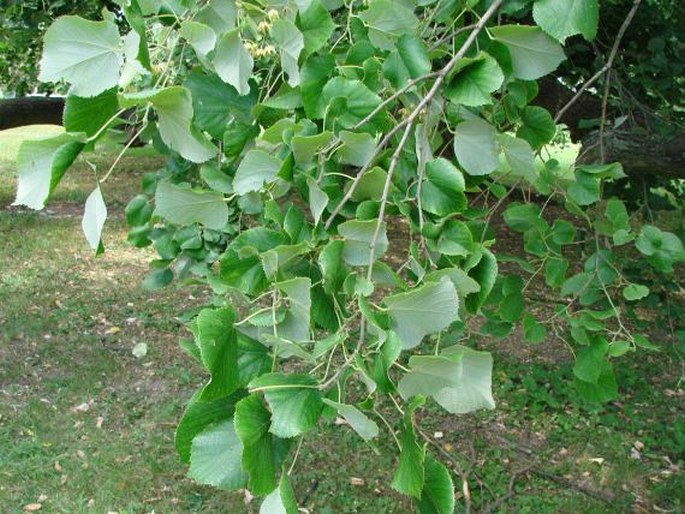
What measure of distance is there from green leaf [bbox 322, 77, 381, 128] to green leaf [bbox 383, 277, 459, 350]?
0.88 feet

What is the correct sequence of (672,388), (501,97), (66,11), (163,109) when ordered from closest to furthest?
(163,109)
(501,97)
(672,388)
(66,11)

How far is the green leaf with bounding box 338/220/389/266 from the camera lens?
0.90m

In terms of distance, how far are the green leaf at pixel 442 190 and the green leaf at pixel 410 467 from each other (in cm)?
30

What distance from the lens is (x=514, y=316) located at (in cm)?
189

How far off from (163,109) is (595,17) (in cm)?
62

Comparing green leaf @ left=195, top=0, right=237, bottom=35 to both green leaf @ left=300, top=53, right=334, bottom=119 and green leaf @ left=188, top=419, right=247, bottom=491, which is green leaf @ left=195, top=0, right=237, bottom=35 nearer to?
green leaf @ left=300, top=53, right=334, bottom=119

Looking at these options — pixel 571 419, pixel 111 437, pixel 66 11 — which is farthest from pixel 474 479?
pixel 66 11

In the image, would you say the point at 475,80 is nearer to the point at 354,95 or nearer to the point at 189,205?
the point at 354,95

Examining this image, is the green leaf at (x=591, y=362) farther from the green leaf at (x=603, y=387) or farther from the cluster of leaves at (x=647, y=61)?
the cluster of leaves at (x=647, y=61)

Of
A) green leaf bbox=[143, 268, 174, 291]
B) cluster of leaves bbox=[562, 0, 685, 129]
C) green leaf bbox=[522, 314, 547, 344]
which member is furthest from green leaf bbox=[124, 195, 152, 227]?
cluster of leaves bbox=[562, 0, 685, 129]

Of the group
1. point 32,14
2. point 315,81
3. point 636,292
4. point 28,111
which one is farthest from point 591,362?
point 28,111

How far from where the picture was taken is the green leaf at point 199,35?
0.92 m

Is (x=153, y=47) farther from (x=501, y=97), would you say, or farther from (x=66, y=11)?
(x=66, y=11)

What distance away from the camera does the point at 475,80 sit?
1.02 m
